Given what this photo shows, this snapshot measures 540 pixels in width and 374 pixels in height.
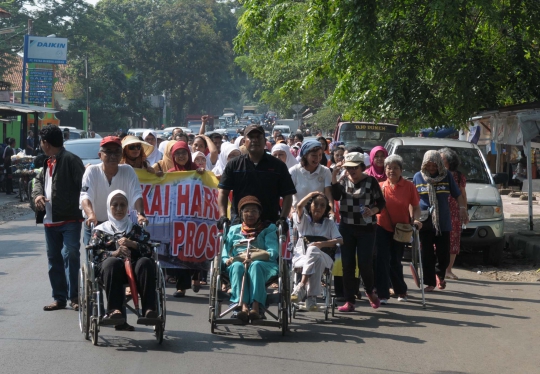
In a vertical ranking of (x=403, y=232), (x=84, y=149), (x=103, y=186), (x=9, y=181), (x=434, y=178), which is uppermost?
(x=84, y=149)

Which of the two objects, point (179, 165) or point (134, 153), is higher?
point (134, 153)

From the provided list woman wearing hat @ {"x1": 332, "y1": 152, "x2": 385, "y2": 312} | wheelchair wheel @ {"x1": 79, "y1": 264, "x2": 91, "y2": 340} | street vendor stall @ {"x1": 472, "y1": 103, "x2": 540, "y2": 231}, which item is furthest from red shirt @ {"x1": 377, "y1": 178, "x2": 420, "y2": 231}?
street vendor stall @ {"x1": 472, "y1": 103, "x2": 540, "y2": 231}

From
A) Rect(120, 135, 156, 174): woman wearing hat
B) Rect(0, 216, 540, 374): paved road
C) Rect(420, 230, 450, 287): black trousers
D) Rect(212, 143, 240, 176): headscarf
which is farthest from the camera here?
Rect(212, 143, 240, 176): headscarf

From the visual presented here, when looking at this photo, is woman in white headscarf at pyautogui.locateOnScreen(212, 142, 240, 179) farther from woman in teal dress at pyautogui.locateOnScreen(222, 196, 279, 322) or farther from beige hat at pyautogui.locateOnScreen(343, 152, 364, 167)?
woman in teal dress at pyautogui.locateOnScreen(222, 196, 279, 322)

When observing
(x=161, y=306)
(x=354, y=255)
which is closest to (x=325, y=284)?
(x=354, y=255)

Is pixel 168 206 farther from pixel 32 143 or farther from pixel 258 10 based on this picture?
pixel 32 143

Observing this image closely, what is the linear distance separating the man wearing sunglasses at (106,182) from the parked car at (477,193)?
678 centimetres

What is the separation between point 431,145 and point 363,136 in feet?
33.1

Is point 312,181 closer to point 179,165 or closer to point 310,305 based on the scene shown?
point 310,305

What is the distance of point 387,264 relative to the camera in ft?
31.6

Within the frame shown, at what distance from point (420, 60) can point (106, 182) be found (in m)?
8.91

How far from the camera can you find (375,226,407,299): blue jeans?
9.58 metres

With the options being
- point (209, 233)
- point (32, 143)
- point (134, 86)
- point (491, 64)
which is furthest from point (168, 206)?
point (134, 86)

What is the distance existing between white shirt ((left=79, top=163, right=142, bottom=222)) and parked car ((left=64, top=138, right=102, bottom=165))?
12.0 metres
